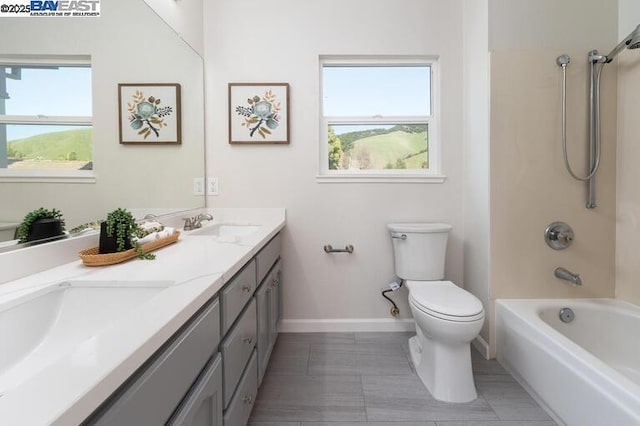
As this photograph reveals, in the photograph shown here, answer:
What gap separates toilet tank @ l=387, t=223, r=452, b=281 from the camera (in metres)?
1.98

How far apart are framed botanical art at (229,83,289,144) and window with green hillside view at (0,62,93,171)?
110 cm

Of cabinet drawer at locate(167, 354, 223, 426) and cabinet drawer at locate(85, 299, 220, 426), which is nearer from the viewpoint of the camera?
cabinet drawer at locate(85, 299, 220, 426)

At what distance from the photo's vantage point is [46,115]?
95 centimetres

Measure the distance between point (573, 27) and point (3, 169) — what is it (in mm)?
2812

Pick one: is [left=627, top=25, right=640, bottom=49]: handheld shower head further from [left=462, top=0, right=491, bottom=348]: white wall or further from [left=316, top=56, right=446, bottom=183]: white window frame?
[left=316, top=56, right=446, bottom=183]: white window frame

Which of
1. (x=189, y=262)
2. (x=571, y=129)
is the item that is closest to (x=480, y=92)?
(x=571, y=129)

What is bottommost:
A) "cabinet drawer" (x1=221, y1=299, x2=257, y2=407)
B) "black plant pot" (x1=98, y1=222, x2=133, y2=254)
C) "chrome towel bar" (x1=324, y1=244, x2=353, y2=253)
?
"cabinet drawer" (x1=221, y1=299, x2=257, y2=407)

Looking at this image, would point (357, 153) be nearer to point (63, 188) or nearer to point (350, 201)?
point (350, 201)

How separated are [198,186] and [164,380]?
66.4 inches

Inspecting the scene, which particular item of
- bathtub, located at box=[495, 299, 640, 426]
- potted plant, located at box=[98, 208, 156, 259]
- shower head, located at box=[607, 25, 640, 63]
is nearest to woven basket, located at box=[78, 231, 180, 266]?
potted plant, located at box=[98, 208, 156, 259]

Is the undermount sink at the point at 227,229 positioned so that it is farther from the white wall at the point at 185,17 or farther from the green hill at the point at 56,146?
the white wall at the point at 185,17

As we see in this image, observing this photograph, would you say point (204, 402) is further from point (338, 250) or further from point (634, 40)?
point (634, 40)

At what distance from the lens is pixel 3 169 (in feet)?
2.80

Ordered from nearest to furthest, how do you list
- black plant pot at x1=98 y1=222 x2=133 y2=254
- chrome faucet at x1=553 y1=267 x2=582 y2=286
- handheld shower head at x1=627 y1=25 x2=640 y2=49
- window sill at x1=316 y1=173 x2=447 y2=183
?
black plant pot at x1=98 y1=222 x2=133 y2=254 → handheld shower head at x1=627 y1=25 x2=640 y2=49 → chrome faucet at x1=553 y1=267 x2=582 y2=286 → window sill at x1=316 y1=173 x2=447 y2=183
